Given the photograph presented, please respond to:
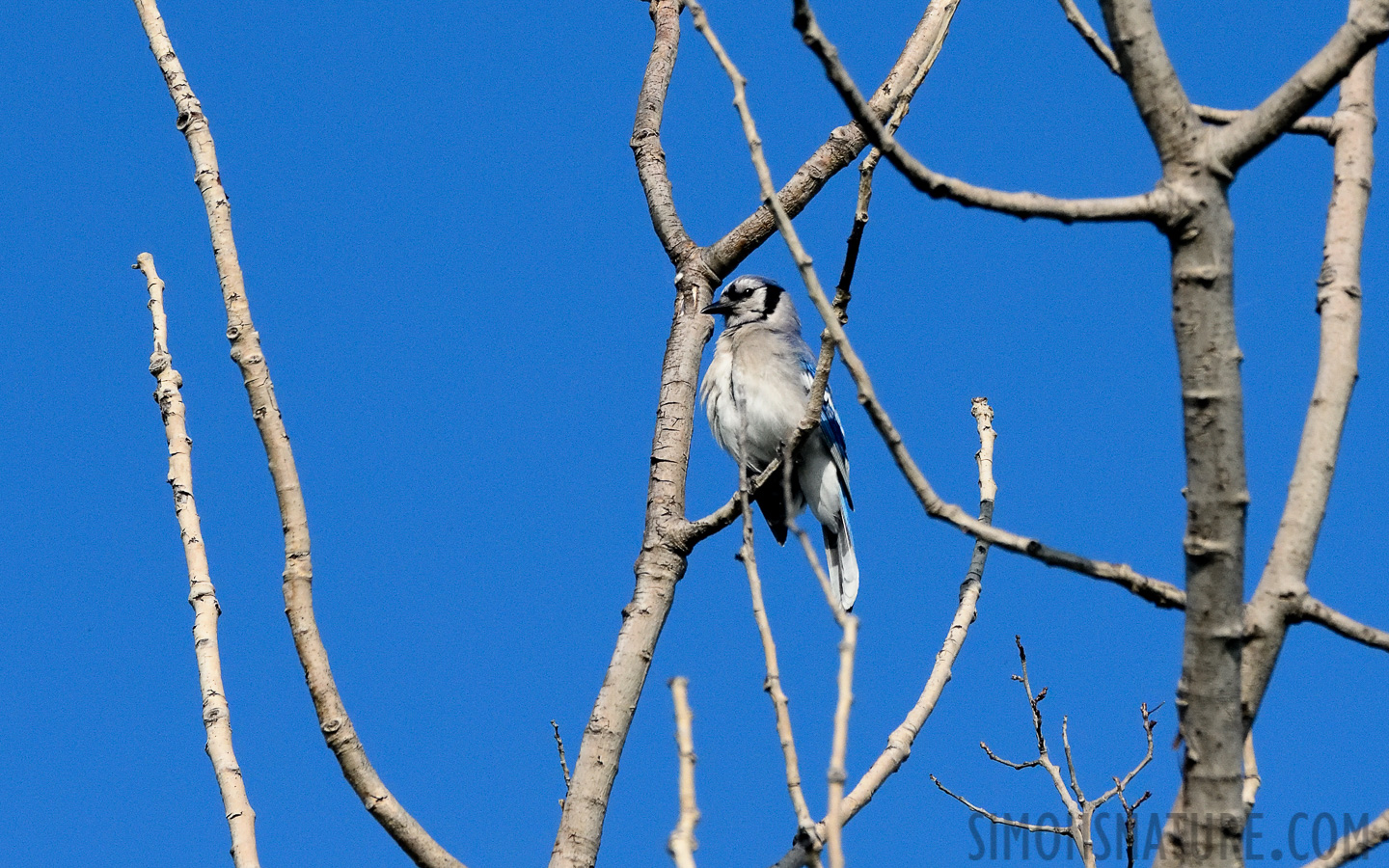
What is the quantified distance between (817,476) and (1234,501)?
488cm

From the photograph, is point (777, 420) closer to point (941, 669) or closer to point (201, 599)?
point (941, 669)

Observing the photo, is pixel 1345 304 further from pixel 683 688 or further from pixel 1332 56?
pixel 683 688

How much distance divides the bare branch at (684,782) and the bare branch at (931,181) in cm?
72

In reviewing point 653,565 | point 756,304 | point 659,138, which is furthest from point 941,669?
point 756,304

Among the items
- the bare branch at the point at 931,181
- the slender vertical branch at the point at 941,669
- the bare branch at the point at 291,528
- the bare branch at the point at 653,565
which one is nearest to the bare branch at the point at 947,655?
the slender vertical branch at the point at 941,669

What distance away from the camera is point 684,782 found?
161 centimetres

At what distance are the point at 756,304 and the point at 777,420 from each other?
105 centimetres

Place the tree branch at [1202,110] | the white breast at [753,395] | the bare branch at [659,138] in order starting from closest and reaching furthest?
1. the tree branch at [1202,110]
2. the bare branch at [659,138]
3. the white breast at [753,395]

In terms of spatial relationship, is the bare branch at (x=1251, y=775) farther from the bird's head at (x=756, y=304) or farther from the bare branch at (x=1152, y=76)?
the bird's head at (x=756, y=304)

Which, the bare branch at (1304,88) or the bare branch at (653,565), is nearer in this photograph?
the bare branch at (1304,88)

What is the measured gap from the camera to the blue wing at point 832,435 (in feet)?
21.1

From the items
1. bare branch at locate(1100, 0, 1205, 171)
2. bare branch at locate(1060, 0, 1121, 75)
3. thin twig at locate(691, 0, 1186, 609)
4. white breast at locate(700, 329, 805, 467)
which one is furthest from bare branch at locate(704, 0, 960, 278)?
bare branch at locate(1100, 0, 1205, 171)

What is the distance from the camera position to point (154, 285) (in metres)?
3.14

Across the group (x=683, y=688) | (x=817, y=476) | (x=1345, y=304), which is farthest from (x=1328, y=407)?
(x=817, y=476)
